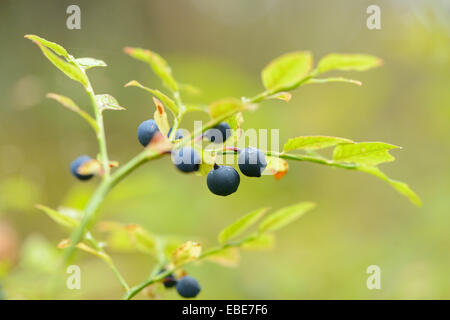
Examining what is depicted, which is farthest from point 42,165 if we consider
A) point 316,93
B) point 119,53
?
point 316,93

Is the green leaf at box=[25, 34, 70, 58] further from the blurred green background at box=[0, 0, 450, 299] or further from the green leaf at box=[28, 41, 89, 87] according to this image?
the blurred green background at box=[0, 0, 450, 299]

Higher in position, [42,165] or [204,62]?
[204,62]

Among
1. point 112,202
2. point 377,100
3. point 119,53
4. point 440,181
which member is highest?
point 119,53

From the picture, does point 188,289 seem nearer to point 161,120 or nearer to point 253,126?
point 161,120

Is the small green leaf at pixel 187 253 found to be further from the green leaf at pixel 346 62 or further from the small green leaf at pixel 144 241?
the green leaf at pixel 346 62

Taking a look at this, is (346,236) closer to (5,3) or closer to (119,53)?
(119,53)

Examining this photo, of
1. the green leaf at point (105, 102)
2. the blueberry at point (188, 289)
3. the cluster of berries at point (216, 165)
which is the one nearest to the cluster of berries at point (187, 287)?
the blueberry at point (188, 289)
